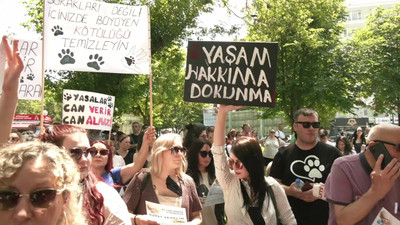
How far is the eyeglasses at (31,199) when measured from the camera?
1.49 metres

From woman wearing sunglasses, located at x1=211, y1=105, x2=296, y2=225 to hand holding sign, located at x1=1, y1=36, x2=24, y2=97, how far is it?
1.77 m

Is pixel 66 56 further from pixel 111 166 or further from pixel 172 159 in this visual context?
pixel 172 159

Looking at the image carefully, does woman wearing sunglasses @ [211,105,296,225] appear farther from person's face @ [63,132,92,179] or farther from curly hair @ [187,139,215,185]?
curly hair @ [187,139,215,185]

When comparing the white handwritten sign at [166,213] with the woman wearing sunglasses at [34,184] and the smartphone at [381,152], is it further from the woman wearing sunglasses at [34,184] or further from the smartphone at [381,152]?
the woman wearing sunglasses at [34,184]

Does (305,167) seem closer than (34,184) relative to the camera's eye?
No

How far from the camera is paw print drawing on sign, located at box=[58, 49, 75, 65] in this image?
538 cm

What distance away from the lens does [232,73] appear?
3.97 meters

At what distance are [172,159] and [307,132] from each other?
1516 millimetres

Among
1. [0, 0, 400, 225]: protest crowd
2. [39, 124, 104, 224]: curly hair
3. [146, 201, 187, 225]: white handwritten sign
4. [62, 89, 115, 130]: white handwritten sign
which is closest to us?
[0, 0, 400, 225]: protest crowd

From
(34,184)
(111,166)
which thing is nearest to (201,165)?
(111,166)

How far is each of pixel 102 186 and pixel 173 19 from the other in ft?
58.3

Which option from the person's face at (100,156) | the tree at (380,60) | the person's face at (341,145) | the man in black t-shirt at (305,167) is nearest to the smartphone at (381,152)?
the man in black t-shirt at (305,167)

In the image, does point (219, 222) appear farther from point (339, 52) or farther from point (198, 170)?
point (339, 52)

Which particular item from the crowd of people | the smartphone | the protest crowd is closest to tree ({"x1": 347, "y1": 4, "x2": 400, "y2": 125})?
the protest crowd
